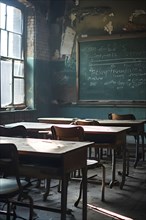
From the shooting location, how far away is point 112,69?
7.68 m

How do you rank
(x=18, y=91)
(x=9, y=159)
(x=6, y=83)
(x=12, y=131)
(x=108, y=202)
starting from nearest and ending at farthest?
(x=9, y=159) → (x=12, y=131) → (x=108, y=202) → (x=6, y=83) → (x=18, y=91)

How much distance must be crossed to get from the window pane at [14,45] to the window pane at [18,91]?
52 cm

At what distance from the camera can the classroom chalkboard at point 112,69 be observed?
7.44 meters

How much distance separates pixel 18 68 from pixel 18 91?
0.48 meters

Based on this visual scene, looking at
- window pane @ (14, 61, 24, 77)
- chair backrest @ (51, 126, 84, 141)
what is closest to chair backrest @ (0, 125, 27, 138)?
chair backrest @ (51, 126, 84, 141)

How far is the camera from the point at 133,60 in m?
7.49

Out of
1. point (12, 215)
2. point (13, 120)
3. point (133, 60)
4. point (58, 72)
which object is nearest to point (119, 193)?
point (12, 215)

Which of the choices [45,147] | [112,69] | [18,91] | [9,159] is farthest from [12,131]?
[112,69]

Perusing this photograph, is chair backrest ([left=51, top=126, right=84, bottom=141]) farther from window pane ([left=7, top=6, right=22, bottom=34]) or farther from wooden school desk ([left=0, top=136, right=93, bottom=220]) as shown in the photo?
window pane ([left=7, top=6, right=22, bottom=34])

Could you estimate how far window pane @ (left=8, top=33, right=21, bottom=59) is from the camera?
7145mm

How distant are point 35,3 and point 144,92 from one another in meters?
2.97

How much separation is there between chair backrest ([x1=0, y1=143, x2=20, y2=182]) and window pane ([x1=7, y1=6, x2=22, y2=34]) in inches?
194

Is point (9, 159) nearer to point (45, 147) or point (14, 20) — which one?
point (45, 147)

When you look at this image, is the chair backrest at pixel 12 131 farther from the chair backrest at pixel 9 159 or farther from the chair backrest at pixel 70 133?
the chair backrest at pixel 9 159
